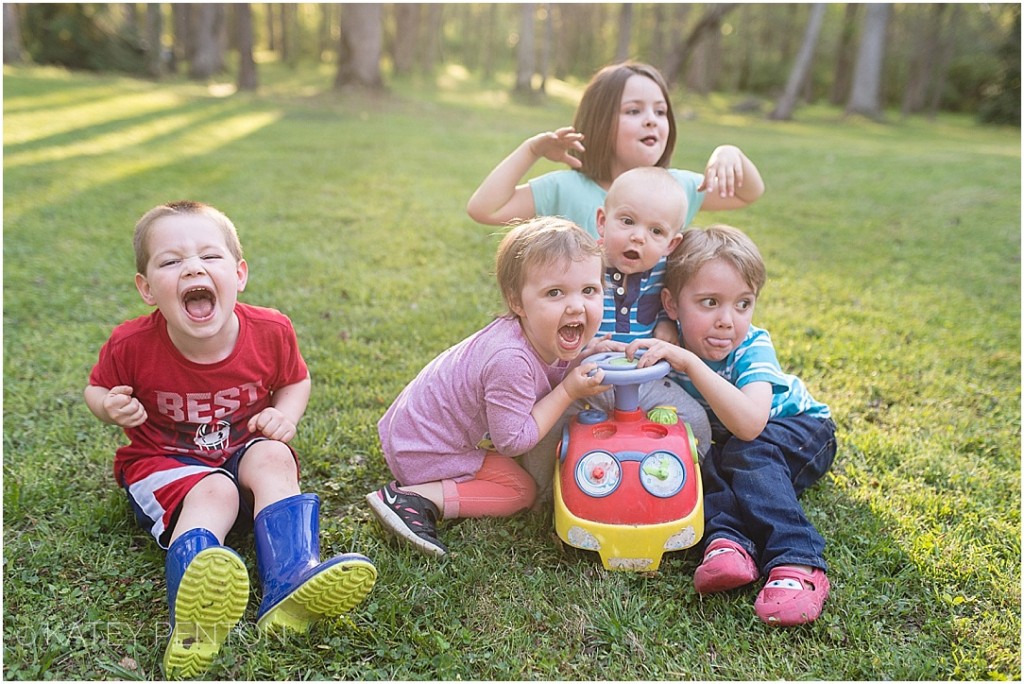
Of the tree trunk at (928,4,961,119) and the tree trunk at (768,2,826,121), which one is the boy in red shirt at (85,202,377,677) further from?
the tree trunk at (928,4,961,119)

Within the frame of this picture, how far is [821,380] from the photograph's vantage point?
Result: 3896 millimetres

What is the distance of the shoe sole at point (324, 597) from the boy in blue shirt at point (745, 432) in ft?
3.05

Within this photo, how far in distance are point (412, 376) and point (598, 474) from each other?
159 cm

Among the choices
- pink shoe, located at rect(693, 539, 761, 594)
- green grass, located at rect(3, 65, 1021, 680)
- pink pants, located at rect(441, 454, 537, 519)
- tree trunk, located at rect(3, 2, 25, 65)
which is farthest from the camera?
tree trunk, located at rect(3, 2, 25, 65)

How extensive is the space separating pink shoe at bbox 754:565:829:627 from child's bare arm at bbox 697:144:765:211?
134 cm

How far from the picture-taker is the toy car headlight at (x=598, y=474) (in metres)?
2.37

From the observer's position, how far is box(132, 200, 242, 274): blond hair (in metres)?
2.39

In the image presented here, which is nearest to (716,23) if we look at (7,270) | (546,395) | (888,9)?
(888,9)

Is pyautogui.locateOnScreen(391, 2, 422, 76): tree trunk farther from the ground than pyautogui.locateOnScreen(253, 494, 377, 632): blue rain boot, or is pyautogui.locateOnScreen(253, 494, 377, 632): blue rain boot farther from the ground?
pyautogui.locateOnScreen(391, 2, 422, 76): tree trunk

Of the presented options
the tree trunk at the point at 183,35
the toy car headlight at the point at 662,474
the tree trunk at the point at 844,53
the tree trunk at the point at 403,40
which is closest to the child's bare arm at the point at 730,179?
the toy car headlight at the point at 662,474

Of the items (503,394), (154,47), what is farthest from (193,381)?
(154,47)

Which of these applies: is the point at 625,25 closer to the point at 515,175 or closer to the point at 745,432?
the point at 515,175

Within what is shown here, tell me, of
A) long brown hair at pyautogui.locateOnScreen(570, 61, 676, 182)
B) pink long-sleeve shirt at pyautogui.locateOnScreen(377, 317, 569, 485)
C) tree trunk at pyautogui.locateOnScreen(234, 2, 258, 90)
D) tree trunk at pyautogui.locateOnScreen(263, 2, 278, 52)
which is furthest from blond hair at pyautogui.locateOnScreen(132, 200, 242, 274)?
tree trunk at pyautogui.locateOnScreen(263, 2, 278, 52)

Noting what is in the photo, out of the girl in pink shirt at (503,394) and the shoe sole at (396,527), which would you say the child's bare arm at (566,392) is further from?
the shoe sole at (396,527)
